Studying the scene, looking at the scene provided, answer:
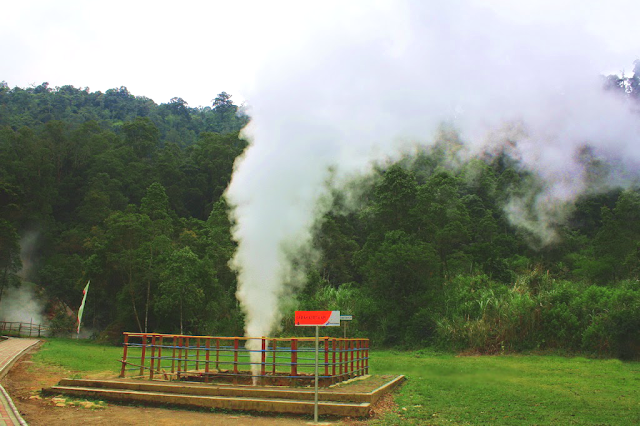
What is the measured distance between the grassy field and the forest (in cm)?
658

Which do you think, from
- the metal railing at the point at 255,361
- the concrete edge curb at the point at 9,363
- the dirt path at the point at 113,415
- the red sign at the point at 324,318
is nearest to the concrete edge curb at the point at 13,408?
the dirt path at the point at 113,415

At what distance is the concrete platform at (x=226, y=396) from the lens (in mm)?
10273

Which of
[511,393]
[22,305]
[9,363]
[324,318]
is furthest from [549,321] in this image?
[22,305]

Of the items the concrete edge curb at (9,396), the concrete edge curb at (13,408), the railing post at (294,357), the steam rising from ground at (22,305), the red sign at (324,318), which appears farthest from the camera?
the steam rising from ground at (22,305)

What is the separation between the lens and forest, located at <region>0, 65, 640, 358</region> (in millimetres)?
27234

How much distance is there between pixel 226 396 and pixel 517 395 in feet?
23.4

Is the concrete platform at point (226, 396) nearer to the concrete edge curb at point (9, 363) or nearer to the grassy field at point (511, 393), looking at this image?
the grassy field at point (511, 393)

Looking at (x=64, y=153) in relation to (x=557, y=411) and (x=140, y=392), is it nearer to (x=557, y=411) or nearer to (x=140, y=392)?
(x=140, y=392)

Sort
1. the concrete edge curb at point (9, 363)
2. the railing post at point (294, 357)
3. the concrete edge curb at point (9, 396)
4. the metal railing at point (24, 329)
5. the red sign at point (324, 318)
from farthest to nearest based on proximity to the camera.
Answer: the metal railing at point (24, 329) < the concrete edge curb at point (9, 363) < the railing post at point (294, 357) < the red sign at point (324, 318) < the concrete edge curb at point (9, 396)

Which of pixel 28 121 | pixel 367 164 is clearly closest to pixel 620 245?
pixel 367 164

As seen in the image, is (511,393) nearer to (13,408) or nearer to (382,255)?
(13,408)

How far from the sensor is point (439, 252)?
4144 centimetres

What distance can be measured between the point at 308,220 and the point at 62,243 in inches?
1848

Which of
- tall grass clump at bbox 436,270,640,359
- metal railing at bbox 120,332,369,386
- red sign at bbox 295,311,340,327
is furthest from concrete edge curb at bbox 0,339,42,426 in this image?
tall grass clump at bbox 436,270,640,359
